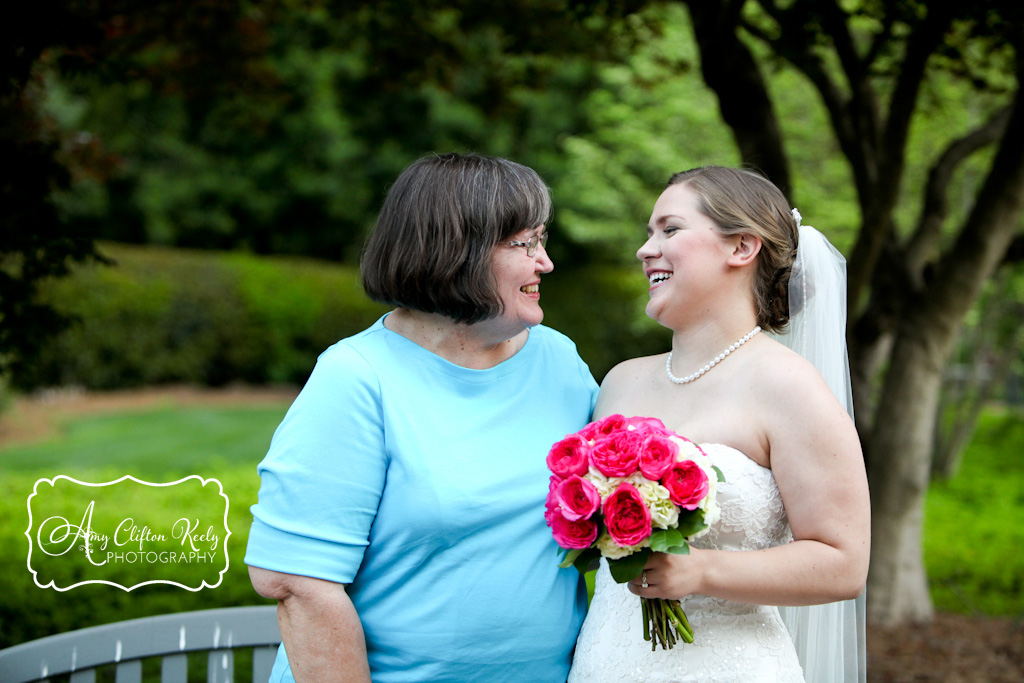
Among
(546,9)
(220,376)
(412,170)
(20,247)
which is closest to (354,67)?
(220,376)

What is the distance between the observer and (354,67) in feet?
56.7

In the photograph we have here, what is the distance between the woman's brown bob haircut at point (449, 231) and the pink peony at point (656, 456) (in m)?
0.61

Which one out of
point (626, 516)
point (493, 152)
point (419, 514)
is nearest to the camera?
point (626, 516)

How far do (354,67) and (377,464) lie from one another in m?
16.6

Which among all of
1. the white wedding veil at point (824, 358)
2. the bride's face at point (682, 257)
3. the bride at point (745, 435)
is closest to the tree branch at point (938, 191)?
the white wedding veil at point (824, 358)

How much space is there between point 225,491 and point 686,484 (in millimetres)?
6440

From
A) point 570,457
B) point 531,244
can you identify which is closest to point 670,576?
point 570,457

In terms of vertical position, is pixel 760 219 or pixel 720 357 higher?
pixel 760 219

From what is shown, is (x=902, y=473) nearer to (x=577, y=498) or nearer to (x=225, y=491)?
(x=577, y=498)

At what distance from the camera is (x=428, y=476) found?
2.15 metres

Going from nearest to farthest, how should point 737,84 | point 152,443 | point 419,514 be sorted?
point 419,514 < point 737,84 < point 152,443

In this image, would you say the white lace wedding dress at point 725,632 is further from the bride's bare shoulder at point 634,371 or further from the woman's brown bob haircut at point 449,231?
the woman's brown bob haircut at point 449,231

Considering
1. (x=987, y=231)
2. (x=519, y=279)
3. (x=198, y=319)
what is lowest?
(x=198, y=319)

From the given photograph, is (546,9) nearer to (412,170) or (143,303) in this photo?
(412,170)
